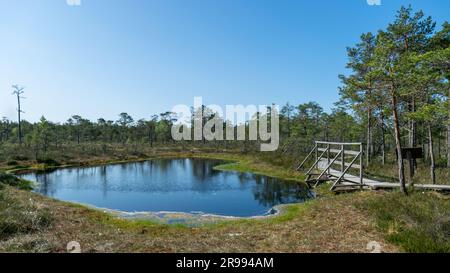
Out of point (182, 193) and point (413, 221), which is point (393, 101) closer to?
point (413, 221)

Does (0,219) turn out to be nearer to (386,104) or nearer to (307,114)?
(386,104)

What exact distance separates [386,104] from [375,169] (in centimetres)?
1084

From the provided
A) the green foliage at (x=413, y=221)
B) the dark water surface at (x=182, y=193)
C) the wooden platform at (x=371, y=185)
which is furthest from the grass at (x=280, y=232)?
the dark water surface at (x=182, y=193)

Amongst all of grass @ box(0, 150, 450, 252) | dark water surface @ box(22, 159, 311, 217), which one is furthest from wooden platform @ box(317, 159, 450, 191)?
dark water surface @ box(22, 159, 311, 217)

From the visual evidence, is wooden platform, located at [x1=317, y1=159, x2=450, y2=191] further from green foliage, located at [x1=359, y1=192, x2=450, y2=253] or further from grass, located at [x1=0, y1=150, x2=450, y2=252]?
green foliage, located at [x1=359, y1=192, x2=450, y2=253]

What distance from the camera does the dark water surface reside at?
15438 mm

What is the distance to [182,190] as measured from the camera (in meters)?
21.0

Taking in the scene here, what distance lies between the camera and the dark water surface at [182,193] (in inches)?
608

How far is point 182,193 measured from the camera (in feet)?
64.9

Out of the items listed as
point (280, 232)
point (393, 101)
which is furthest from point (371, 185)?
point (280, 232)

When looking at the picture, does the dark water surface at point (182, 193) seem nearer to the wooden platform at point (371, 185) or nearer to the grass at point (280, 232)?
the wooden platform at point (371, 185)
